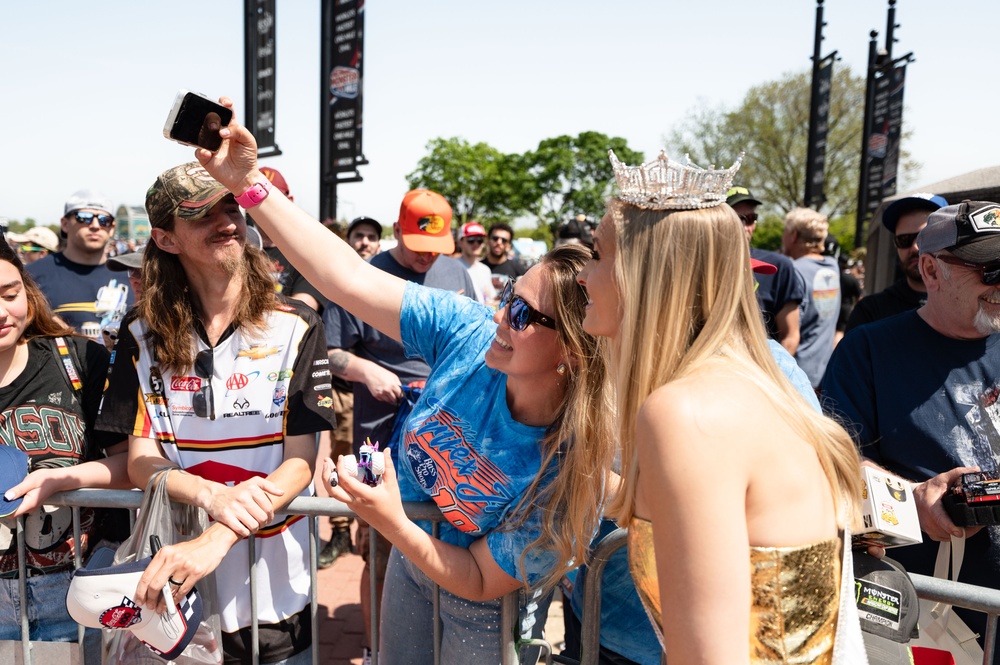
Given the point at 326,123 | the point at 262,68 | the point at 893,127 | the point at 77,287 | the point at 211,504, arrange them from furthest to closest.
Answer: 1. the point at 893,127
2. the point at 326,123
3. the point at 262,68
4. the point at 77,287
5. the point at 211,504

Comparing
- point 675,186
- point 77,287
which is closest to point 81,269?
point 77,287

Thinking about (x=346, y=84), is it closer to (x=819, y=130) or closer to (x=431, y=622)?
(x=431, y=622)

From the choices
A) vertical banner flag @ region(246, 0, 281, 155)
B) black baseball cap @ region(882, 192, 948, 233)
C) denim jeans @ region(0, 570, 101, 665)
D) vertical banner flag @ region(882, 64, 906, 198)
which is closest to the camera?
denim jeans @ region(0, 570, 101, 665)

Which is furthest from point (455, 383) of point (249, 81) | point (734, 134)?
point (734, 134)

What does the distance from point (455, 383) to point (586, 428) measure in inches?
17.0

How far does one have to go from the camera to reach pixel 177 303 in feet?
7.69

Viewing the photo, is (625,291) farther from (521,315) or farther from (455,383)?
(455,383)

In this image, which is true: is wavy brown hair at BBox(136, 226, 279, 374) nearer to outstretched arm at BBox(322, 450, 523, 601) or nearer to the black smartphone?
the black smartphone

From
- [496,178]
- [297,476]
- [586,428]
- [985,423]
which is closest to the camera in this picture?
[586,428]

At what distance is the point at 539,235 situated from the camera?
6850cm

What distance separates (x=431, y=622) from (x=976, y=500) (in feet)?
5.45

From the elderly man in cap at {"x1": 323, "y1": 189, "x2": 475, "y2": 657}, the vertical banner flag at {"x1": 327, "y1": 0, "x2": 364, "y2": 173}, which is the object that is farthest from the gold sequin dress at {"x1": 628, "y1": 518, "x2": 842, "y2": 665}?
the vertical banner flag at {"x1": 327, "y1": 0, "x2": 364, "y2": 173}

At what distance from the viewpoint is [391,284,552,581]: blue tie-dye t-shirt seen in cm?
190

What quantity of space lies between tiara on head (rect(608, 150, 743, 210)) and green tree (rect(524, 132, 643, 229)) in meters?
71.8
